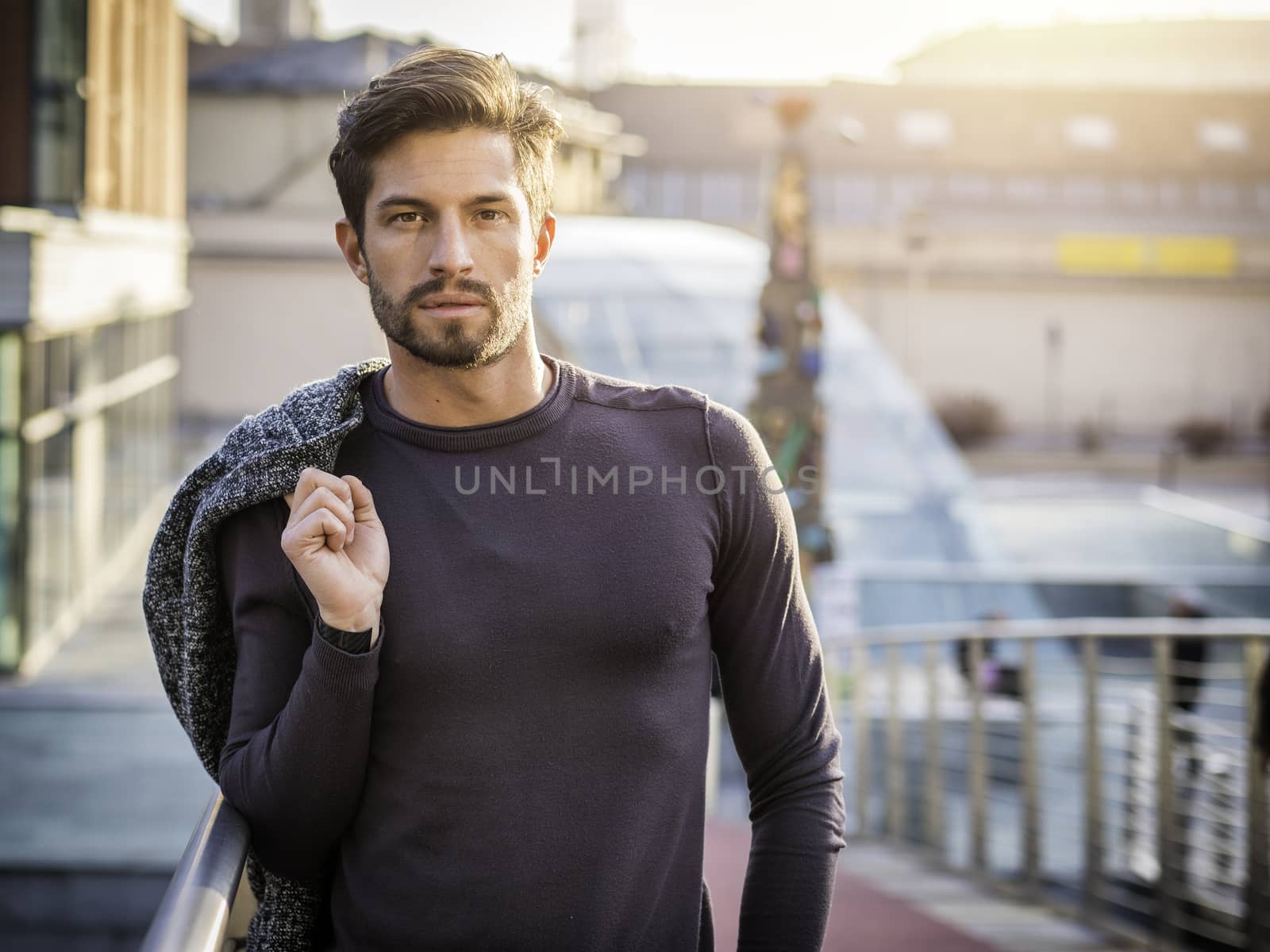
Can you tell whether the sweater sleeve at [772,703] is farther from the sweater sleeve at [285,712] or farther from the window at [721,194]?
the window at [721,194]

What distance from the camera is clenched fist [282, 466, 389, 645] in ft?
5.66

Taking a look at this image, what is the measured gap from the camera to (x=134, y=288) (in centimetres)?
1650

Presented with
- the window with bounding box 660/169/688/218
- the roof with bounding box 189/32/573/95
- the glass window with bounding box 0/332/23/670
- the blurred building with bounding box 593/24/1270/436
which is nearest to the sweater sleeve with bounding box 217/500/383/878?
the glass window with bounding box 0/332/23/670

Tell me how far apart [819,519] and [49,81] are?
7.97 m

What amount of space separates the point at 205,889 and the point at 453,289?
2.54 ft

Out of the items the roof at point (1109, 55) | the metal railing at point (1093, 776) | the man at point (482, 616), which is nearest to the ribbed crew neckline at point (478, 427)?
the man at point (482, 616)

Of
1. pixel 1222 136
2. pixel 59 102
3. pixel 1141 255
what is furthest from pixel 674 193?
pixel 59 102

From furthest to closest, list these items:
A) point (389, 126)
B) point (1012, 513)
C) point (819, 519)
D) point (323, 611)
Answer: point (1012, 513), point (819, 519), point (389, 126), point (323, 611)

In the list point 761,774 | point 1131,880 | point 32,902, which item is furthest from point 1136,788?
point 761,774

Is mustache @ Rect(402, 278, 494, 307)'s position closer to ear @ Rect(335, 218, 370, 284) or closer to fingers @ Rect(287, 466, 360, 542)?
ear @ Rect(335, 218, 370, 284)

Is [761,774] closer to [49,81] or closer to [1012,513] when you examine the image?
[49,81]

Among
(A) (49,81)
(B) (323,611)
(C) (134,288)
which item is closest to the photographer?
(B) (323,611)

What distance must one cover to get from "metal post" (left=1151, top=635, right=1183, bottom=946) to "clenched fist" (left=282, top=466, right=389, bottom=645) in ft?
12.8

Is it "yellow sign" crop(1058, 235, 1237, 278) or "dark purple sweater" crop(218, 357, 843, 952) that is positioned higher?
"yellow sign" crop(1058, 235, 1237, 278)
